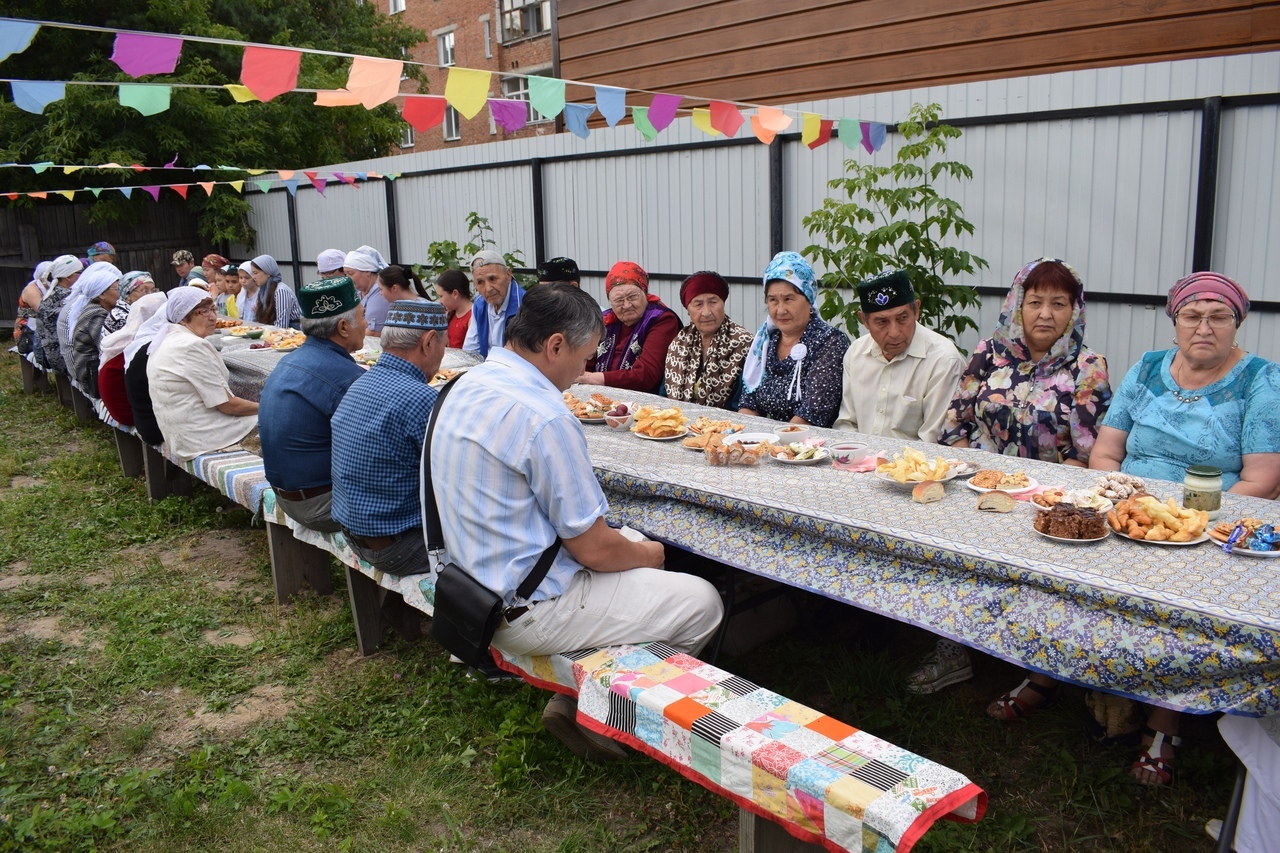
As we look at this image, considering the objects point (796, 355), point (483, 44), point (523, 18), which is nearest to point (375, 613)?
point (796, 355)

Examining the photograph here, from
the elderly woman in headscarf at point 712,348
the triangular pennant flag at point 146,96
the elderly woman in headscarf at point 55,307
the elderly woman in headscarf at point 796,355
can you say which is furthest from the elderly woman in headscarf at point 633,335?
the elderly woman in headscarf at point 55,307

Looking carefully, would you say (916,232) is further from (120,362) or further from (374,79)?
(120,362)

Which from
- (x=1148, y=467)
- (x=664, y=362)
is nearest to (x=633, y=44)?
(x=664, y=362)

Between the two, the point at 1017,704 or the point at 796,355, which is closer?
the point at 1017,704

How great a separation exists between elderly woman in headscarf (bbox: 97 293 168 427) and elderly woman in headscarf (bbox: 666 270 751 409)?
3.58 metres

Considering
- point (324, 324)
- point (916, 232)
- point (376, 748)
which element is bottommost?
point (376, 748)

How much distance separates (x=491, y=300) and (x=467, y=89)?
2661 mm

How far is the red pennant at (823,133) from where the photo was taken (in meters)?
5.58

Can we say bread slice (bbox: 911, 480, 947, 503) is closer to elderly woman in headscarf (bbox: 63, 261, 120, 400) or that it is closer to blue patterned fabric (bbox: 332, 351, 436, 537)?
blue patterned fabric (bbox: 332, 351, 436, 537)

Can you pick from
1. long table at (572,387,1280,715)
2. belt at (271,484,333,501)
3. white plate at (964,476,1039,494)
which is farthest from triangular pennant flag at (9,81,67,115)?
white plate at (964,476,1039,494)

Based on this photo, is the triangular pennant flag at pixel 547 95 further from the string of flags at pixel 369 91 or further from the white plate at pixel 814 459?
the white plate at pixel 814 459

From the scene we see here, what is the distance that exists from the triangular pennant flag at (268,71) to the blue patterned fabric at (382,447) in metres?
1.28

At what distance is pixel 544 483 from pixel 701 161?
5.24 metres

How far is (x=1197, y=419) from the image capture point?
2.99 m
